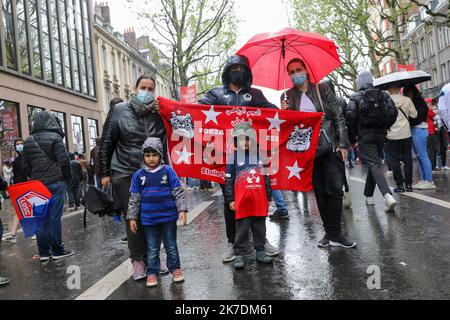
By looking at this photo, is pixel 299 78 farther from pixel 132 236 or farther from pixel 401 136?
pixel 401 136

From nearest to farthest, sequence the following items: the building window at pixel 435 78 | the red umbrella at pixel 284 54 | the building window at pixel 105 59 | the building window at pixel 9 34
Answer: the red umbrella at pixel 284 54, the building window at pixel 9 34, the building window at pixel 105 59, the building window at pixel 435 78

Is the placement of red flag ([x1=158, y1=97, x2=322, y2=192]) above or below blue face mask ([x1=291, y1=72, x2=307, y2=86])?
below

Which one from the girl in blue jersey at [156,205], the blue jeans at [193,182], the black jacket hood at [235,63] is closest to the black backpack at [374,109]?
the black jacket hood at [235,63]

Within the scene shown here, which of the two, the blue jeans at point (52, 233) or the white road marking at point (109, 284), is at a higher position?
the blue jeans at point (52, 233)

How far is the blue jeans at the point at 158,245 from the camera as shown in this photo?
168 inches

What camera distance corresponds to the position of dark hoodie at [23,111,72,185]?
615 centimetres

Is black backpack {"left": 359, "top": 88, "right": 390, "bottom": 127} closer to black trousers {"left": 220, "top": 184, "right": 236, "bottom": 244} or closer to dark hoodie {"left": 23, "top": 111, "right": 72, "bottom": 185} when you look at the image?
black trousers {"left": 220, "top": 184, "right": 236, "bottom": 244}

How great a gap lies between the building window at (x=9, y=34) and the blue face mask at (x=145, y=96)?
2087 centimetres

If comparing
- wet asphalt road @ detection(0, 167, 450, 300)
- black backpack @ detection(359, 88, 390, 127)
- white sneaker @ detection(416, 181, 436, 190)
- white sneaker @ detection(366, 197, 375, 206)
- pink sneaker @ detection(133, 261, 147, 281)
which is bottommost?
wet asphalt road @ detection(0, 167, 450, 300)

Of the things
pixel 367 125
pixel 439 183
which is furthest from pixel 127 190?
pixel 439 183

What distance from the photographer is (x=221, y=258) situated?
Answer: 5020 millimetres

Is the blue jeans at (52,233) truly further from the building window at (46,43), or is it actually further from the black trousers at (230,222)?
the building window at (46,43)

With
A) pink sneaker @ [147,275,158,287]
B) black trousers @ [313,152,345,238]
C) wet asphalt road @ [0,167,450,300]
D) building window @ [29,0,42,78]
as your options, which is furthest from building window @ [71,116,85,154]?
pink sneaker @ [147,275,158,287]

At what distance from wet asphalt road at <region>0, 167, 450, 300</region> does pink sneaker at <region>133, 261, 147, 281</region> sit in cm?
11
